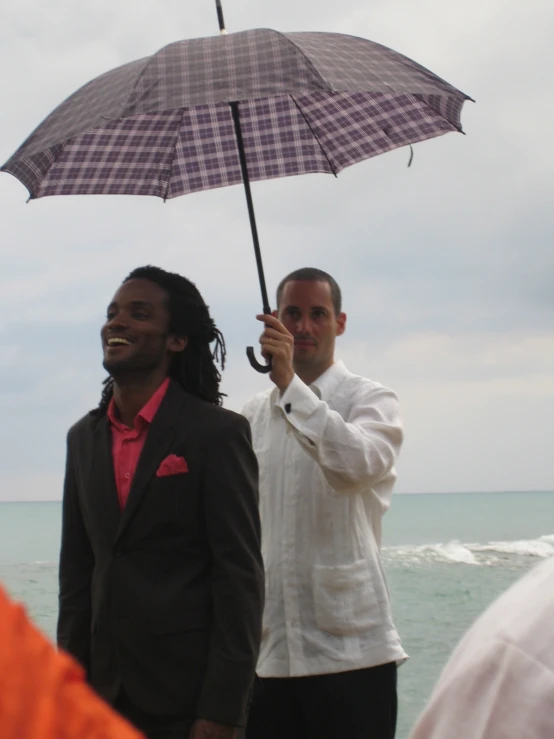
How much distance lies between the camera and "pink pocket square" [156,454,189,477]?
9.87ft

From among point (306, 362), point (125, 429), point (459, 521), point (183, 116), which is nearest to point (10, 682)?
point (125, 429)

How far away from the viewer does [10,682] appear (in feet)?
1.97

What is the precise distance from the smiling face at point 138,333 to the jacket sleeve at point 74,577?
32 cm

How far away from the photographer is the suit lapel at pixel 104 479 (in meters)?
3.03

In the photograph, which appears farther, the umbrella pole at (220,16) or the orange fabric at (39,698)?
the umbrella pole at (220,16)

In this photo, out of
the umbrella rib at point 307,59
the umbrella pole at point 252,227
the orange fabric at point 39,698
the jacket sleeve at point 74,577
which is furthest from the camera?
the umbrella pole at point 252,227

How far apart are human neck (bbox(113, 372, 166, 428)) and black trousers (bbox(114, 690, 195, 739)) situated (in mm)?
785

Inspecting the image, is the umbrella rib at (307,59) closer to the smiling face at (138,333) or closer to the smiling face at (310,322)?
the smiling face at (138,333)

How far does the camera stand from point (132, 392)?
10.6ft

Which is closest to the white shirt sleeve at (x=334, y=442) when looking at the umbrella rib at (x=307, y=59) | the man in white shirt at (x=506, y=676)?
the umbrella rib at (x=307, y=59)

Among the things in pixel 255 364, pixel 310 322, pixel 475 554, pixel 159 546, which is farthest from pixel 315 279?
pixel 475 554

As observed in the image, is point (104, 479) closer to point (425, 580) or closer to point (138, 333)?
point (138, 333)

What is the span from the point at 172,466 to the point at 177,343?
0.48m

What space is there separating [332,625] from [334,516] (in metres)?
0.35
